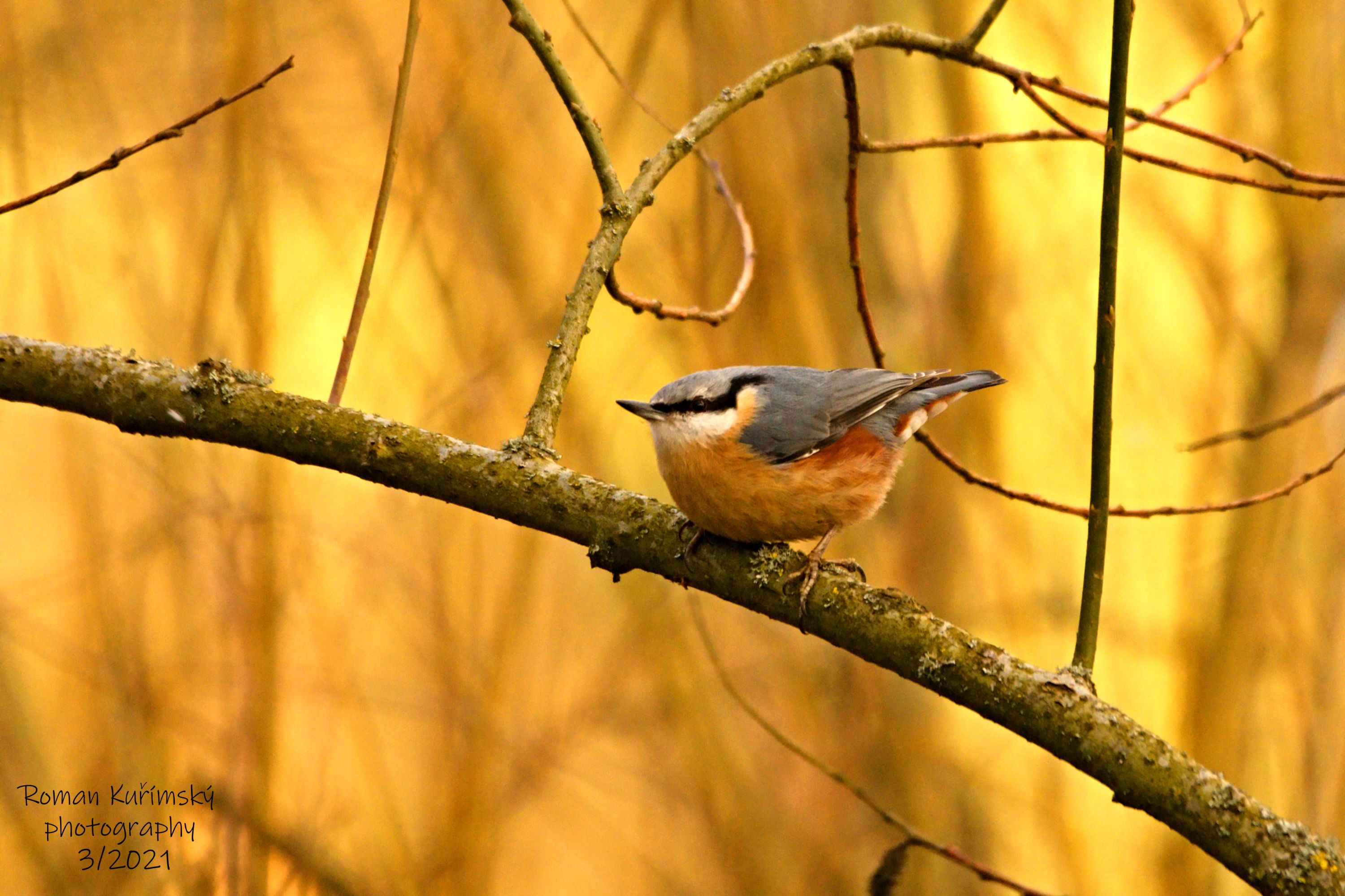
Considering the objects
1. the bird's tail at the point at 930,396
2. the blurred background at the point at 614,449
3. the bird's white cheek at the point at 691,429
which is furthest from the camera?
the blurred background at the point at 614,449

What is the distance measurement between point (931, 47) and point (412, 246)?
2005 millimetres

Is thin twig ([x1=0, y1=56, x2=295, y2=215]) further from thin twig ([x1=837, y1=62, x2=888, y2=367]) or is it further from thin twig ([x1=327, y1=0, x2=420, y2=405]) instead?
thin twig ([x1=837, y1=62, x2=888, y2=367])

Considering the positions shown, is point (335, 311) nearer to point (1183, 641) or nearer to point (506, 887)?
point (506, 887)

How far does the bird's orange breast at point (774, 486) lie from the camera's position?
2.18 m

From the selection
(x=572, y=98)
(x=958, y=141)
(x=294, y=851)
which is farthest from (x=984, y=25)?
(x=294, y=851)

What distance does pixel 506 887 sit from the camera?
401 centimetres

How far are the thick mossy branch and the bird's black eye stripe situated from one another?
1.63 ft

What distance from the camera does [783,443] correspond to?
7.97 ft

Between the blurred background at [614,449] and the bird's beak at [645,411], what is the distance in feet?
4.53

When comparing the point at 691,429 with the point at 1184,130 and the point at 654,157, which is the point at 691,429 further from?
the point at 1184,130

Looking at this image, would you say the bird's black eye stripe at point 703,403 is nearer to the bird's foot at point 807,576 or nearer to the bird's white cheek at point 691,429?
the bird's white cheek at point 691,429

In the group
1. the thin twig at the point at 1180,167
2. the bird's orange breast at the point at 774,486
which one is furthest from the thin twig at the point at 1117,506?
the thin twig at the point at 1180,167

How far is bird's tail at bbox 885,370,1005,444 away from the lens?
108 inches

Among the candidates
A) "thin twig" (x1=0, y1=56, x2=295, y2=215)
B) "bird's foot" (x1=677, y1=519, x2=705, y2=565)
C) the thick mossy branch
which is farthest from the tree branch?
"thin twig" (x1=0, y1=56, x2=295, y2=215)
